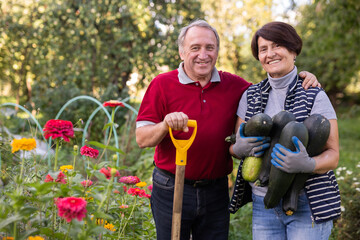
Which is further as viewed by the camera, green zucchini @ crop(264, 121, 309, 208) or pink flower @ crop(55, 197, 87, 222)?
green zucchini @ crop(264, 121, 309, 208)

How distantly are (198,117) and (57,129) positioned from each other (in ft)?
2.86

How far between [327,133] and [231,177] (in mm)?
2549

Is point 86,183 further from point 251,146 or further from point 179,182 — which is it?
point 251,146

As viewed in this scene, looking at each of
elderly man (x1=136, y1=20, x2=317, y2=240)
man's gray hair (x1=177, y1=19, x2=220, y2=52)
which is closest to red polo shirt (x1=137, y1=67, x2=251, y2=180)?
elderly man (x1=136, y1=20, x2=317, y2=240)

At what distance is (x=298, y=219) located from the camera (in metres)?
2.04

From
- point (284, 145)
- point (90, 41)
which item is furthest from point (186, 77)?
point (90, 41)

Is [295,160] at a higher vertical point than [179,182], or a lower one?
higher

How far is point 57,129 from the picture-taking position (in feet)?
6.11

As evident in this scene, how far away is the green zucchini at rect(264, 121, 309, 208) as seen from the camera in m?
1.82

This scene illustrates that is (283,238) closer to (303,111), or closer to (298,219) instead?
(298,219)

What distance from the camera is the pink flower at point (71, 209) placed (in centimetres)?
146

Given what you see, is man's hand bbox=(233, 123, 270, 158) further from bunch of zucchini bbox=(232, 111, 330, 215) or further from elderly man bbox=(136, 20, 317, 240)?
elderly man bbox=(136, 20, 317, 240)

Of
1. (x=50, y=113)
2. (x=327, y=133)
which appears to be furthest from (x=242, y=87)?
(x=50, y=113)

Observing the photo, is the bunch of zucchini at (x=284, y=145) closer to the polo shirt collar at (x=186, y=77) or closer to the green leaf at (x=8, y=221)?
the polo shirt collar at (x=186, y=77)
